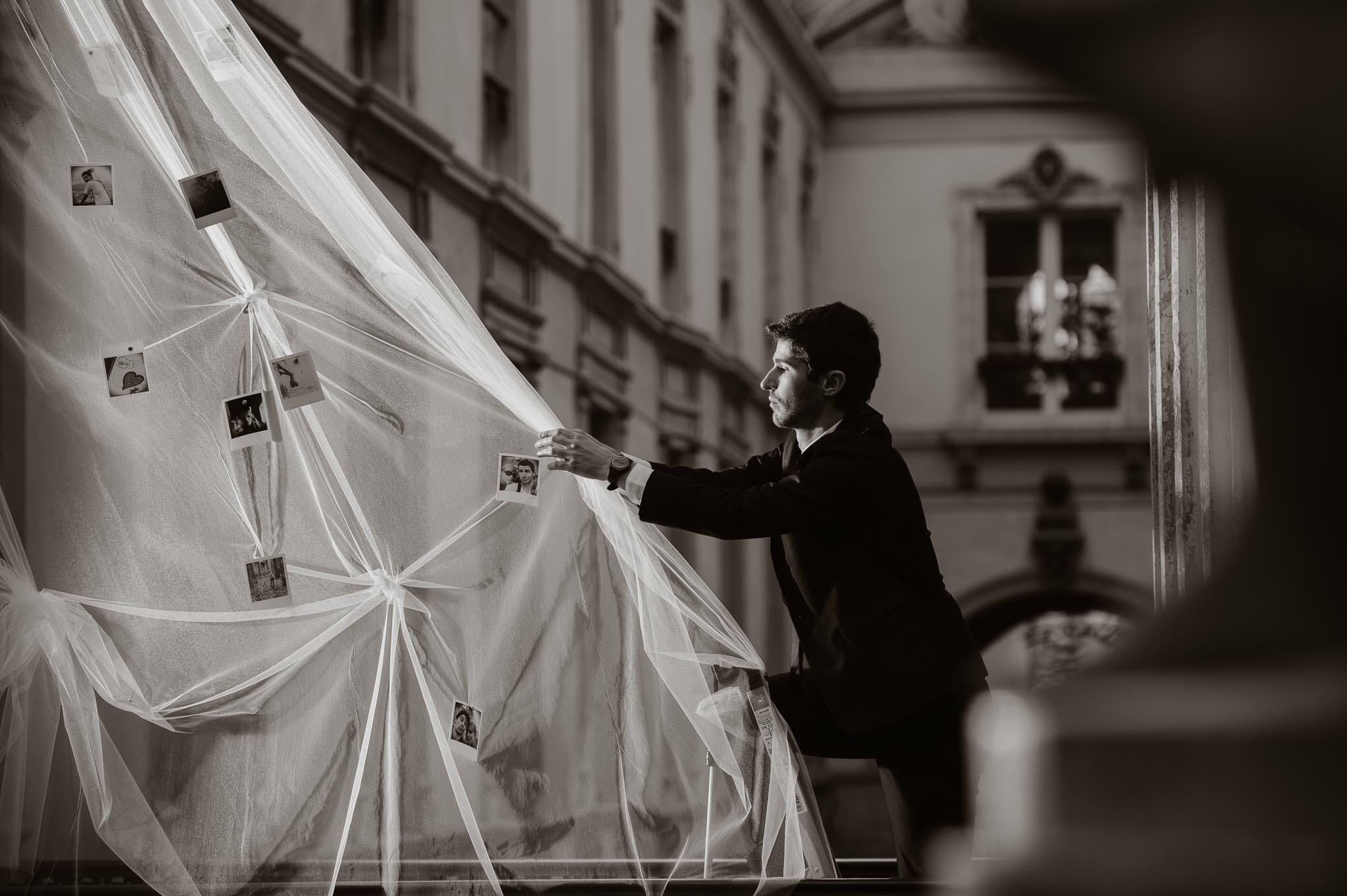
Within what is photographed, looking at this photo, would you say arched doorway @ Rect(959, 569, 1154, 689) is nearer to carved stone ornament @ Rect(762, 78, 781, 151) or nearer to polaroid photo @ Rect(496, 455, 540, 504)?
carved stone ornament @ Rect(762, 78, 781, 151)

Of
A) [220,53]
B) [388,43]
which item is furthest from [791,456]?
[388,43]

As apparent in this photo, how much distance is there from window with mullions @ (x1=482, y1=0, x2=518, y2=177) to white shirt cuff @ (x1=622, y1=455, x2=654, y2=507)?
28.2ft

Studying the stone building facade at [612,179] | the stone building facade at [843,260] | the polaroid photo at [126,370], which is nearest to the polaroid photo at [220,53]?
the polaroid photo at [126,370]

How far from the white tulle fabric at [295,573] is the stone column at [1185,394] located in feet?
3.03

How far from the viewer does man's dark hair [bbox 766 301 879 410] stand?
3.60 m

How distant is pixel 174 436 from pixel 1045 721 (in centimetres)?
286

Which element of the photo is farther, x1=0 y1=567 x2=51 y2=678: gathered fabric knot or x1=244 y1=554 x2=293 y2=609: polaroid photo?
x1=244 y1=554 x2=293 y2=609: polaroid photo

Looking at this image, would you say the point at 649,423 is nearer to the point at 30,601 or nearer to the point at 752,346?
the point at 752,346

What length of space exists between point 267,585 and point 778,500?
110 centimetres

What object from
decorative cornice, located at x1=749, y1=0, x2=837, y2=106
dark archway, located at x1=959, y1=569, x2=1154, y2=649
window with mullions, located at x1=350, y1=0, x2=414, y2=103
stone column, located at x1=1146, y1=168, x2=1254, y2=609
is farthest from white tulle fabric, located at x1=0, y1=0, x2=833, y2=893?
dark archway, located at x1=959, y1=569, x2=1154, y2=649

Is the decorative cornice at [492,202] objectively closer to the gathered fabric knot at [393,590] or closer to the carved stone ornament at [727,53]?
the carved stone ornament at [727,53]

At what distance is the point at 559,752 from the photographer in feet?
12.2

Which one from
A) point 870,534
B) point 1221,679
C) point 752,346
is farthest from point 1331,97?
point 752,346

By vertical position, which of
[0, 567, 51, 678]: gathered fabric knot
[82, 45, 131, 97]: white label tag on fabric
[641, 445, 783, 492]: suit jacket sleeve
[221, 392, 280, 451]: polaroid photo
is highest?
[82, 45, 131, 97]: white label tag on fabric
